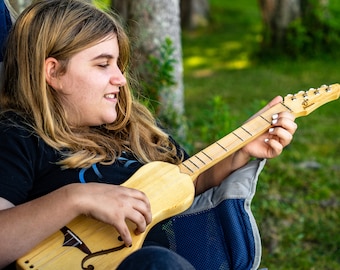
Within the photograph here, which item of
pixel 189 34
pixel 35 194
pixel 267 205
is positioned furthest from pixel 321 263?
pixel 189 34

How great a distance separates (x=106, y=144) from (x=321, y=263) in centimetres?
194

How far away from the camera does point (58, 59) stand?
267cm

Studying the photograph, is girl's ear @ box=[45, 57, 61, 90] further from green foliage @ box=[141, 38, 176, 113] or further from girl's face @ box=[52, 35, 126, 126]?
green foliage @ box=[141, 38, 176, 113]

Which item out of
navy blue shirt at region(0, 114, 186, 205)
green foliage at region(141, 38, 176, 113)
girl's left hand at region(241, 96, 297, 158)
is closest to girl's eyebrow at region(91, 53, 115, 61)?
navy blue shirt at region(0, 114, 186, 205)

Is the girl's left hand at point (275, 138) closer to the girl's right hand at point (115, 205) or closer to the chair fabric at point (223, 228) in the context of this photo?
the chair fabric at point (223, 228)

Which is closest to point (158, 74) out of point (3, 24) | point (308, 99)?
point (3, 24)

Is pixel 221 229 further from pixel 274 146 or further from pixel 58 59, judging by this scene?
pixel 58 59

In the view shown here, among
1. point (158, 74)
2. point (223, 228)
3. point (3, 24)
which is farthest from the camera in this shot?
point (158, 74)

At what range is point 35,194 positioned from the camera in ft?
8.30

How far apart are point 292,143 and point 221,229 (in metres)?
3.81

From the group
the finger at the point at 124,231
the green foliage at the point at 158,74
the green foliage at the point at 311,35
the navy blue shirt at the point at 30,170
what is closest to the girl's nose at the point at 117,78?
the navy blue shirt at the point at 30,170

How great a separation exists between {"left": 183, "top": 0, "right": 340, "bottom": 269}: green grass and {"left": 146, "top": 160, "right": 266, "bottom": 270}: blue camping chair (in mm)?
1416

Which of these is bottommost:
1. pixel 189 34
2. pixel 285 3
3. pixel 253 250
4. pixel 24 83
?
pixel 189 34

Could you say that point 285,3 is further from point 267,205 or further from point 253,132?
point 253,132
